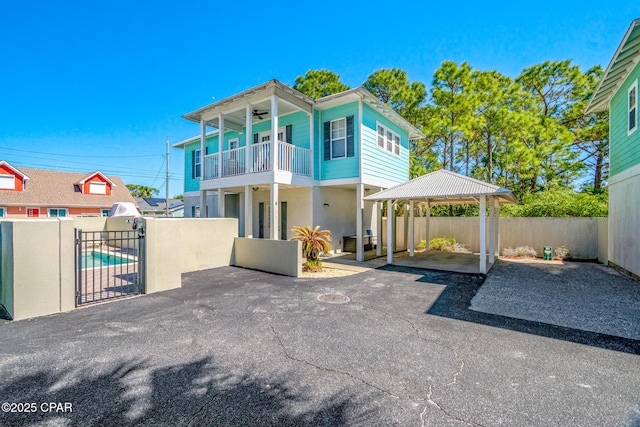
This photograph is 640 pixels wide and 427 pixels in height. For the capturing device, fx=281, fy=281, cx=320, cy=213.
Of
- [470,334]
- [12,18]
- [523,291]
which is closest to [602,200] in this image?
[523,291]

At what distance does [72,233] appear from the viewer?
18.2 feet

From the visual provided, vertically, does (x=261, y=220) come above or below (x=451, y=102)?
below

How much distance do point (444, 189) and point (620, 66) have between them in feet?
19.8

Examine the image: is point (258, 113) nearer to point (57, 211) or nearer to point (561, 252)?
point (561, 252)

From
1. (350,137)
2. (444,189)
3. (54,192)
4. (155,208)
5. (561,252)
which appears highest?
(350,137)

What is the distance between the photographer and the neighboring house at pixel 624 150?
788 centimetres

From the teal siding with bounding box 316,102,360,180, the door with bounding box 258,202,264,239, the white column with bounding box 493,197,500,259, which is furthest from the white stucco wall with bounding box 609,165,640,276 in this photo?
the door with bounding box 258,202,264,239

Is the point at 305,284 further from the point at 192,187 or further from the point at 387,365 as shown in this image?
the point at 192,187

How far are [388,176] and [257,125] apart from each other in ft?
22.9

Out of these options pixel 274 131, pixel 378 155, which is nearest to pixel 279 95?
pixel 274 131

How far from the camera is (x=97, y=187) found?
97.5 feet

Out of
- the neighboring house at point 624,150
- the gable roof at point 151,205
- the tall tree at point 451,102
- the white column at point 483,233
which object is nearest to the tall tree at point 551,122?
the tall tree at point 451,102

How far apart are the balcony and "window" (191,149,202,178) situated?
435 cm

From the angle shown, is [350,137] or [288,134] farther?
[288,134]
